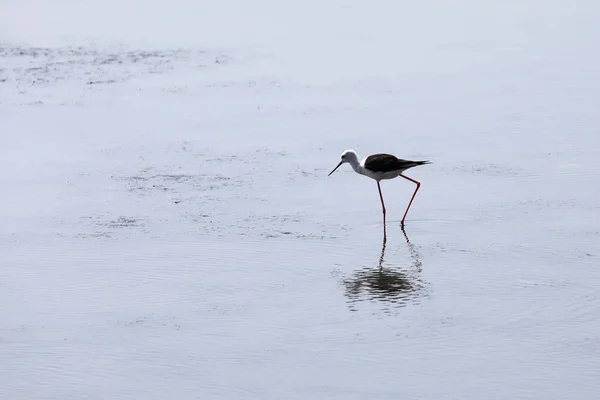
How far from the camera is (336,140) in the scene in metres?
12.9

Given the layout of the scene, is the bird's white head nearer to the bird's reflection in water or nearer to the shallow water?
the shallow water

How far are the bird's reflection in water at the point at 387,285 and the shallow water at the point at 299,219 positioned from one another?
0.02 meters

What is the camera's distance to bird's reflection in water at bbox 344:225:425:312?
320 inches

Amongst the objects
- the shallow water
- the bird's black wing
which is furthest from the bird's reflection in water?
the bird's black wing

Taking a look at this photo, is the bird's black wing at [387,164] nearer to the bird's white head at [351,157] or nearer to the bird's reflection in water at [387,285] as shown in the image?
the bird's white head at [351,157]

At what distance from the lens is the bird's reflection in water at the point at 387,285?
8117 millimetres

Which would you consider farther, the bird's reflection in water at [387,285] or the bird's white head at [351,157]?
the bird's white head at [351,157]

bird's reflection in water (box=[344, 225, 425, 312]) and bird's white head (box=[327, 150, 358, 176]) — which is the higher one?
bird's white head (box=[327, 150, 358, 176])

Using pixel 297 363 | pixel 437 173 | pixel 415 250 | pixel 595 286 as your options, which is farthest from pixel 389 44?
pixel 297 363

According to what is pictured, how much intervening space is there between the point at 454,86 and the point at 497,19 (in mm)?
5445

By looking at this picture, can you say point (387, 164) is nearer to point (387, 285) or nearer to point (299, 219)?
point (299, 219)

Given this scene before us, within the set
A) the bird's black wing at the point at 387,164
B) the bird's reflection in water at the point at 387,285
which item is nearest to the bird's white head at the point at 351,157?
the bird's black wing at the point at 387,164

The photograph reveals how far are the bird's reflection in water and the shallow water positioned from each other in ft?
0.08

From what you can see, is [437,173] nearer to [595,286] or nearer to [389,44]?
[595,286]
